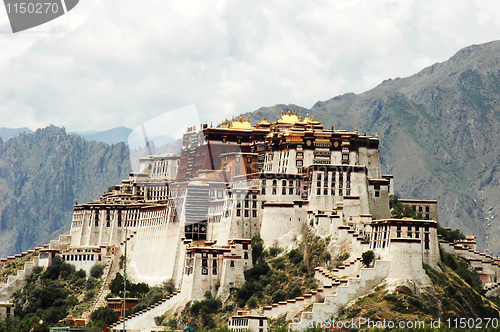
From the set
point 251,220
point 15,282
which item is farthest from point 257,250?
point 15,282

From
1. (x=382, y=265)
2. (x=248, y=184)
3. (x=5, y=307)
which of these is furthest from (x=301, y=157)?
(x=5, y=307)

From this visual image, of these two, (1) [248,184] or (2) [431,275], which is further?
(1) [248,184]

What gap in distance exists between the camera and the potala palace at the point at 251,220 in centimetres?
→ 9569

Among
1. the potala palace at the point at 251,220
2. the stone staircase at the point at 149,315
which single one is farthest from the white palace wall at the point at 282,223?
the stone staircase at the point at 149,315

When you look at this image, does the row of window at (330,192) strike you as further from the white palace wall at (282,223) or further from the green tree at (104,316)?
the green tree at (104,316)

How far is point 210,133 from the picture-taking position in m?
143

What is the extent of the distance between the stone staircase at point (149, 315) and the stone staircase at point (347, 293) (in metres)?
21.5

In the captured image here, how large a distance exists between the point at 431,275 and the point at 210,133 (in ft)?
187

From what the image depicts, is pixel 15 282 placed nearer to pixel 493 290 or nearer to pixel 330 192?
pixel 330 192

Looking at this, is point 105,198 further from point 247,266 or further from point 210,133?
point 247,266

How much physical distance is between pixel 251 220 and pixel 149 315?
18.3 meters

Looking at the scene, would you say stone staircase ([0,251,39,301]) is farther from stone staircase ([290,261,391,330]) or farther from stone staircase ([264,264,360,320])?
stone staircase ([290,261,391,330])

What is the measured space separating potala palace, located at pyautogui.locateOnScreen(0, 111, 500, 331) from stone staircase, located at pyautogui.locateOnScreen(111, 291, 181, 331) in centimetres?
16

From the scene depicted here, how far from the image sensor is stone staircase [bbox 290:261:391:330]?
9331cm
